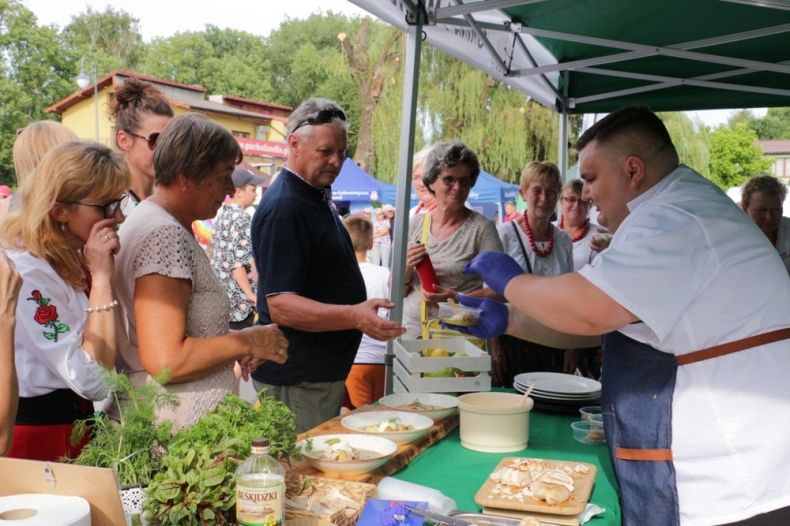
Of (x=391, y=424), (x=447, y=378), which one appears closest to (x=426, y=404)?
(x=447, y=378)

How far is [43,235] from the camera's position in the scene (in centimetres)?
209

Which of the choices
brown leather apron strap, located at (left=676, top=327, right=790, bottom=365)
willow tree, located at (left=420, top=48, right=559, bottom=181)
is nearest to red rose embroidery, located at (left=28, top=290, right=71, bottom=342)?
brown leather apron strap, located at (left=676, top=327, right=790, bottom=365)

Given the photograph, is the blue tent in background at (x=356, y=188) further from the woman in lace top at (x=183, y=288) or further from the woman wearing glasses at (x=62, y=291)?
the woman wearing glasses at (x=62, y=291)

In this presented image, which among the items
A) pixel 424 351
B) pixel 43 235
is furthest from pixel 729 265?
pixel 43 235

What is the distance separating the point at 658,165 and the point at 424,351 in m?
1.23

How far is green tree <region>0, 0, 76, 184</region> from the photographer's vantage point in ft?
170

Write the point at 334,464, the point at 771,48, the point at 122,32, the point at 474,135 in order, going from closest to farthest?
1. the point at 334,464
2. the point at 771,48
3. the point at 474,135
4. the point at 122,32

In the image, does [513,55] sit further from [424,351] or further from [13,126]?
[13,126]

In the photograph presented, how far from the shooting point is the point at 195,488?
135 centimetres

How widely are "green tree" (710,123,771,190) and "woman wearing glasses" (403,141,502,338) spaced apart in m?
41.5

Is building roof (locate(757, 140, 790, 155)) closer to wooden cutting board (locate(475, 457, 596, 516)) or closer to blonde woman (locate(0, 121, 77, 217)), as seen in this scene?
blonde woman (locate(0, 121, 77, 217))

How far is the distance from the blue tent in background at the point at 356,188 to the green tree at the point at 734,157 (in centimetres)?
3186

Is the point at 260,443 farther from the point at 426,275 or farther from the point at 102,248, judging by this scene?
the point at 426,275

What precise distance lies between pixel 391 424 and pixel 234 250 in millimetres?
4310
